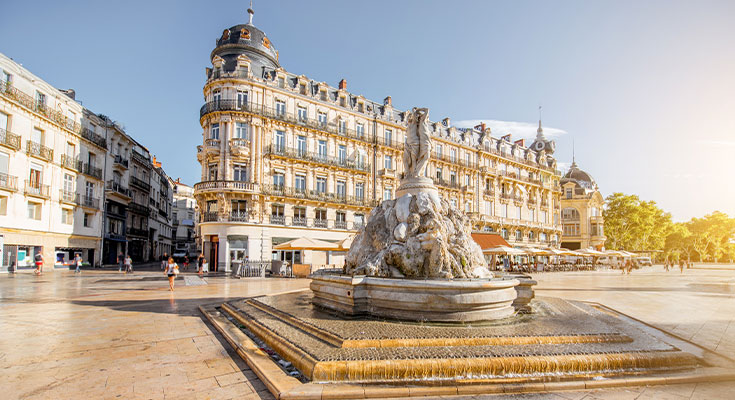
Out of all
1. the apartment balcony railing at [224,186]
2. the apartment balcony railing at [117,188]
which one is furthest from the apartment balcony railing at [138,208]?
the apartment balcony railing at [224,186]

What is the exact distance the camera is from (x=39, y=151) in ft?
85.0

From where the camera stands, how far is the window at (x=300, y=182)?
32.2 m

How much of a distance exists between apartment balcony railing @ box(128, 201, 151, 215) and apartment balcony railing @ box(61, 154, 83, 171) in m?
10.8

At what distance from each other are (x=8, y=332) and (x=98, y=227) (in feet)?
97.4

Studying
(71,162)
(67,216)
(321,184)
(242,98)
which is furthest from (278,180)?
(67,216)

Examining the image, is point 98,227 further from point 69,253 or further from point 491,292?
point 491,292

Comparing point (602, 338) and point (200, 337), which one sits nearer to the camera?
point (602, 338)

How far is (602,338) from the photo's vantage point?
6094mm

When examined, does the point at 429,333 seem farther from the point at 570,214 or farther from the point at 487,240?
the point at 570,214

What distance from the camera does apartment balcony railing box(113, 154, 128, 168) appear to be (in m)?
36.1

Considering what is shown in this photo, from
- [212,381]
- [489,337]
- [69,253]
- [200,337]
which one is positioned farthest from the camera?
[69,253]

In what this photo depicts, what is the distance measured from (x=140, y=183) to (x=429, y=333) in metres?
45.5

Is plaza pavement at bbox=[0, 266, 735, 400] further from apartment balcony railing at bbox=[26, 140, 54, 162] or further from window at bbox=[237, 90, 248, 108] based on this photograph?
window at bbox=[237, 90, 248, 108]

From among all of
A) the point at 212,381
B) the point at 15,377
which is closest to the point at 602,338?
the point at 212,381
